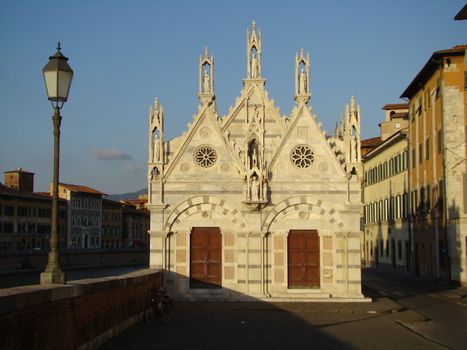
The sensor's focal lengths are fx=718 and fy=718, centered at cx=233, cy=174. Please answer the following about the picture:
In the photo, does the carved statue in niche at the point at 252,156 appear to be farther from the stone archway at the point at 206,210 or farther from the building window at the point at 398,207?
the building window at the point at 398,207

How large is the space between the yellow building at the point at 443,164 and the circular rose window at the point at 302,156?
1311 centimetres

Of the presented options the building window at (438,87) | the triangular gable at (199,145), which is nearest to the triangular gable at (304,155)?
the triangular gable at (199,145)

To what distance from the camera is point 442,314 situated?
88.9 ft

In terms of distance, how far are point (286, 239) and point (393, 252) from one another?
113ft

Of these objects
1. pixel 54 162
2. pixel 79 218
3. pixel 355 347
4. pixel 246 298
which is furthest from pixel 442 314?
pixel 79 218

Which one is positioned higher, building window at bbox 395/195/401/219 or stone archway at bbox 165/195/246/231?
building window at bbox 395/195/401/219

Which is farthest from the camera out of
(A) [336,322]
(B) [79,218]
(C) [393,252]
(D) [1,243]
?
(B) [79,218]

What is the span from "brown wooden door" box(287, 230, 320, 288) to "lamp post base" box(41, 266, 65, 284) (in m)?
18.1

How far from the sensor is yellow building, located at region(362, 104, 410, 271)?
2296 inches

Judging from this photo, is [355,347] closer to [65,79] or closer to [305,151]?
[65,79]

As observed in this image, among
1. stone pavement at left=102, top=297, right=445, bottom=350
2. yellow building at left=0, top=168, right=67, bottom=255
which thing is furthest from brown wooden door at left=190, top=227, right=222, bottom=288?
yellow building at left=0, top=168, right=67, bottom=255

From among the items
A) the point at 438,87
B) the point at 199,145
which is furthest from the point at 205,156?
the point at 438,87

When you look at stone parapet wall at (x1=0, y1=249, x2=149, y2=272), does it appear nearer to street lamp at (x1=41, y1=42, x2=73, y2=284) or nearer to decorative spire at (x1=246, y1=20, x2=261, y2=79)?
decorative spire at (x1=246, y1=20, x2=261, y2=79)

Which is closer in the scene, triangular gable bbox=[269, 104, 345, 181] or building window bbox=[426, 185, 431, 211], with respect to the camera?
triangular gable bbox=[269, 104, 345, 181]
